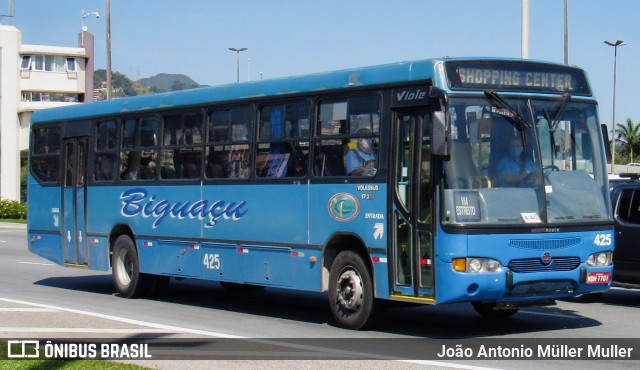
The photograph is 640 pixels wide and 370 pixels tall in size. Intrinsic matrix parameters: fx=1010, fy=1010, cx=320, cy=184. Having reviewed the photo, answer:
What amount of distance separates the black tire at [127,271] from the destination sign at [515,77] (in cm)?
779

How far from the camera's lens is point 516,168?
38.1 feet

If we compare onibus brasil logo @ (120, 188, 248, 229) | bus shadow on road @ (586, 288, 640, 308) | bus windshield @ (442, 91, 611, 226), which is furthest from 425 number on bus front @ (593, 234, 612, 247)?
onibus brasil logo @ (120, 188, 248, 229)

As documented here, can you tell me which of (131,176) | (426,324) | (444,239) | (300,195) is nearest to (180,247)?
(131,176)

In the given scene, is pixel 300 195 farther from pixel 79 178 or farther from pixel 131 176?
pixel 79 178

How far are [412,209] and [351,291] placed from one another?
60.9 inches

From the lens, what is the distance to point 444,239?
11.2 m

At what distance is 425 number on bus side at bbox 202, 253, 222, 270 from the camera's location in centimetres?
1531

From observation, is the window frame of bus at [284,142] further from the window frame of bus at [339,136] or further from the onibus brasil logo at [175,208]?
the onibus brasil logo at [175,208]

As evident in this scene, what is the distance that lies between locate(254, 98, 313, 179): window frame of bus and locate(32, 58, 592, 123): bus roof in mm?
229

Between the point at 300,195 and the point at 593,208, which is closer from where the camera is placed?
the point at 593,208

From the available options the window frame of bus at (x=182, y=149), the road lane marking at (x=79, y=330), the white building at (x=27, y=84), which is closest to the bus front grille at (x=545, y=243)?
the road lane marking at (x=79, y=330)

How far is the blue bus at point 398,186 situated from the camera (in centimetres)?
1137

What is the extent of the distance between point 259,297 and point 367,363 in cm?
801

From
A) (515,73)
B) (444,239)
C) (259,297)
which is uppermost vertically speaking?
(515,73)
